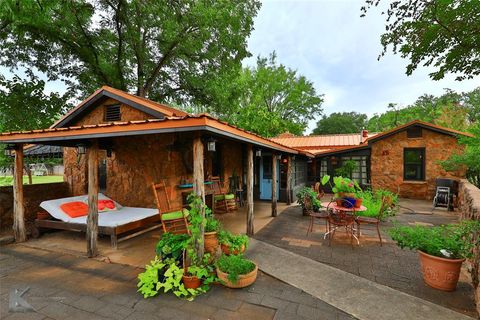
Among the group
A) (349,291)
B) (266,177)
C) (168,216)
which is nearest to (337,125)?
(266,177)

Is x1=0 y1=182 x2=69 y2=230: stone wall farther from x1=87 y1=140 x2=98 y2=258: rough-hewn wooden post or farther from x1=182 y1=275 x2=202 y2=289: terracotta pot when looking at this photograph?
x1=182 y1=275 x2=202 y2=289: terracotta pot

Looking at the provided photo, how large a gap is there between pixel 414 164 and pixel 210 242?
38.0 ft

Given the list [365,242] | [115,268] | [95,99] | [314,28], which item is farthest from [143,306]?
[314,28]

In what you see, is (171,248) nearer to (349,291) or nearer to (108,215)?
(349,291)

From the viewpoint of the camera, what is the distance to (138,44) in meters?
12.3

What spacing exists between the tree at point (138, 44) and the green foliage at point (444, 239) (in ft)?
33.7

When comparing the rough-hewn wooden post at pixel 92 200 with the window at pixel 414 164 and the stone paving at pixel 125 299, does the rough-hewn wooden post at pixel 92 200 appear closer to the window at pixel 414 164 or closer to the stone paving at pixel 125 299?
the stone paving at pixel 125 299

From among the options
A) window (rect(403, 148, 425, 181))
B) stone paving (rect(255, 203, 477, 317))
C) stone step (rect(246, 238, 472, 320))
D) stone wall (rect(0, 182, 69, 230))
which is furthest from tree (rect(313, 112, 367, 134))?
stone wall (rect(0, 182, 69, 230))

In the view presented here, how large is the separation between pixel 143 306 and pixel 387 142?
12.5m

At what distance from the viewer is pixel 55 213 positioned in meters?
5.34

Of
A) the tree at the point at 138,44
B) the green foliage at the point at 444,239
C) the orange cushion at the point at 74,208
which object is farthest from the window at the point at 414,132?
the orange cushion at the point at 74,208

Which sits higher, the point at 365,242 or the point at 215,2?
the point at 215,2

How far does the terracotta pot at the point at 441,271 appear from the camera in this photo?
3.03 m

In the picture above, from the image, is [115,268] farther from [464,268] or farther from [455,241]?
[464,268]
